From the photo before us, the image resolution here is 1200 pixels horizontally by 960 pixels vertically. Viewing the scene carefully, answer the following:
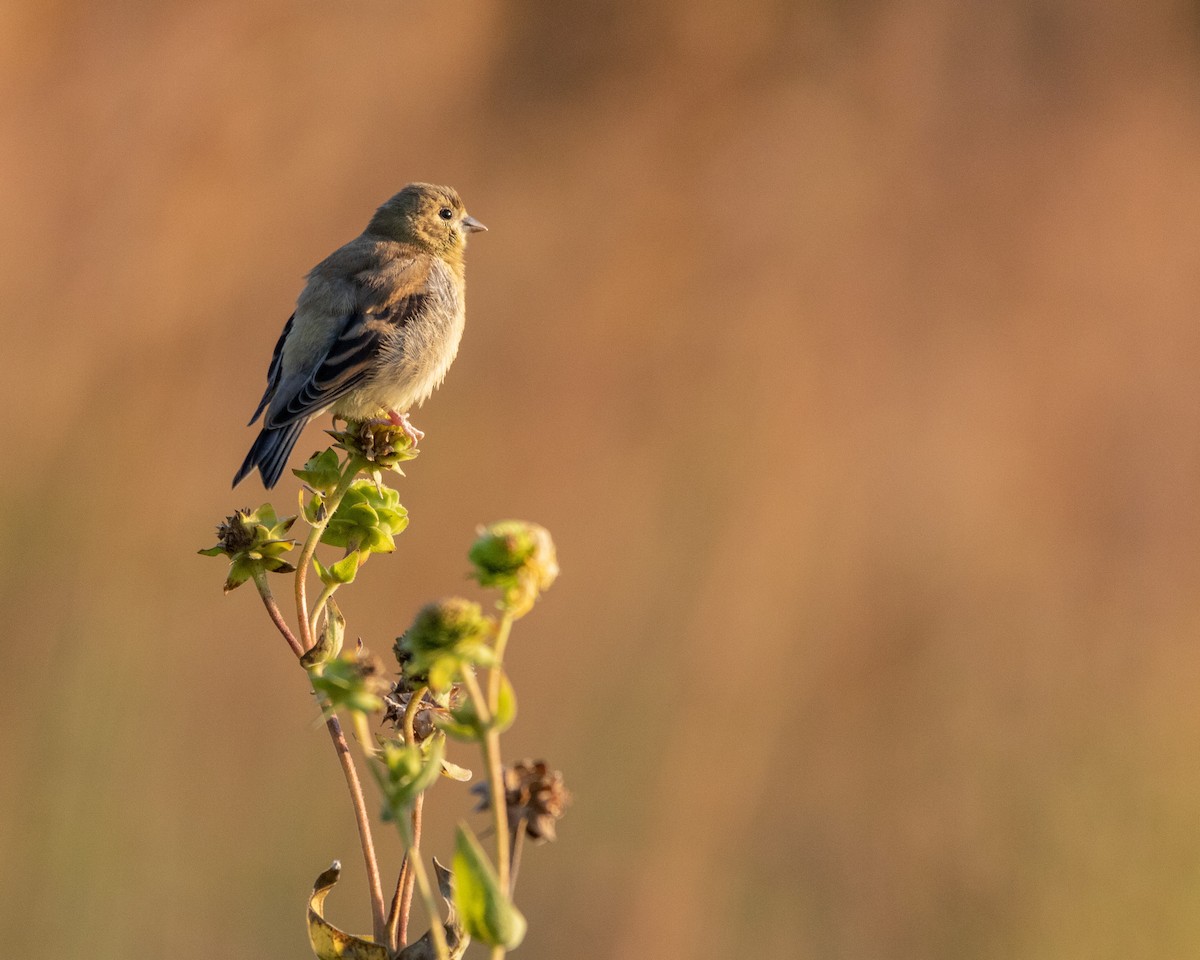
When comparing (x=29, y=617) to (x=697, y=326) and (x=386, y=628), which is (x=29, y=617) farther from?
(x=697, y=326)

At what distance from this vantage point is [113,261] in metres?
4.59

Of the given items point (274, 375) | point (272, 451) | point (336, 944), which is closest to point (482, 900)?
point (336, 944)

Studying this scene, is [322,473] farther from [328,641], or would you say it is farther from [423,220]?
[423,220]

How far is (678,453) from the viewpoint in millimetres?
4805

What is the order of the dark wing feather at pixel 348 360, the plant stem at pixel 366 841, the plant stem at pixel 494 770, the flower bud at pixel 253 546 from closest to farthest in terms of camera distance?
the plant stem at pixel 494 770 → the plant stem at pixel 366 841 → the flower bud at pixel 253 546 → the dark wing feather at pixel 348 360

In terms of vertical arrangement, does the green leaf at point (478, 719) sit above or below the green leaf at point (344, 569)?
below

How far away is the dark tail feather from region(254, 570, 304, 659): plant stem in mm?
1383

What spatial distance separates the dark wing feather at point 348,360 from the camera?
2779mm

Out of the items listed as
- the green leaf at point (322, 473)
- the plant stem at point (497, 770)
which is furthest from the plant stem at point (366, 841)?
the green leaf at point (322, 473)

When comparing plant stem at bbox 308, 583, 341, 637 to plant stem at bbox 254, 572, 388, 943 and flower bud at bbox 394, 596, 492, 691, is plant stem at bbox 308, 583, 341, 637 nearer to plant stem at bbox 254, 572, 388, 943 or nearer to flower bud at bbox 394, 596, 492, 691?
plant stem at bbox 254, 572, 388, 943

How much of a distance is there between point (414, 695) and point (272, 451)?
5.35ft

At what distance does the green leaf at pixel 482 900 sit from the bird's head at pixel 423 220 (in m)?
2.85

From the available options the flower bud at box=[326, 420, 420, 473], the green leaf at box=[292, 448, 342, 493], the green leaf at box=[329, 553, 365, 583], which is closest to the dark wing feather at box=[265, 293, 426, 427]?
the flower bud at box=[326, 420, 420, 473]

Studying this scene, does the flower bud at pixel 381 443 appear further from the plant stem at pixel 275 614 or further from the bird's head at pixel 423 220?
the bird's head at pixel 423 220
